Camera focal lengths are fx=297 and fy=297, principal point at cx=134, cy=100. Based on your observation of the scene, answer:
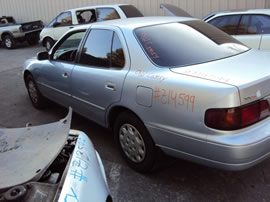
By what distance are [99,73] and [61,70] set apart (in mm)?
990

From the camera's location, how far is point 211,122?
2385mm

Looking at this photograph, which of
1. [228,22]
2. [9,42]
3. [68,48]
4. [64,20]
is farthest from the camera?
[9,42]

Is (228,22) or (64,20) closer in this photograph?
(228,22)

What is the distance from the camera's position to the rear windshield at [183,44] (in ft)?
9.71

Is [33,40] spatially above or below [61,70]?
below

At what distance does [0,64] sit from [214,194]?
9387 millimetres

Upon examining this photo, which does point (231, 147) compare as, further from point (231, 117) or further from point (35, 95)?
point (35, 95)

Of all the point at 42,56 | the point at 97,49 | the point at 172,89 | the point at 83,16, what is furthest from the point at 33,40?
the point at 172,89

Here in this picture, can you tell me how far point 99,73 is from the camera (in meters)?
3.50

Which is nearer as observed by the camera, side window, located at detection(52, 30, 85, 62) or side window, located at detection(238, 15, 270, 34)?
side window, located at detection(52, 30, 85, 62)

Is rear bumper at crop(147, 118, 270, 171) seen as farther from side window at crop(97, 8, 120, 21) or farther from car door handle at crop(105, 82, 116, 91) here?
side window at crop(97, 8, 120, 21)

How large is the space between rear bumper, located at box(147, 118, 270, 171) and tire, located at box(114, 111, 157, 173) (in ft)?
1.42

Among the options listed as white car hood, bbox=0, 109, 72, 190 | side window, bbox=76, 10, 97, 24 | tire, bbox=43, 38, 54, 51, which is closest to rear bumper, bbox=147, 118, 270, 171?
white car hood, bbox=0, 109, 72, 190

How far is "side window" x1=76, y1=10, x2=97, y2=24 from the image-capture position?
10625 millimetres
